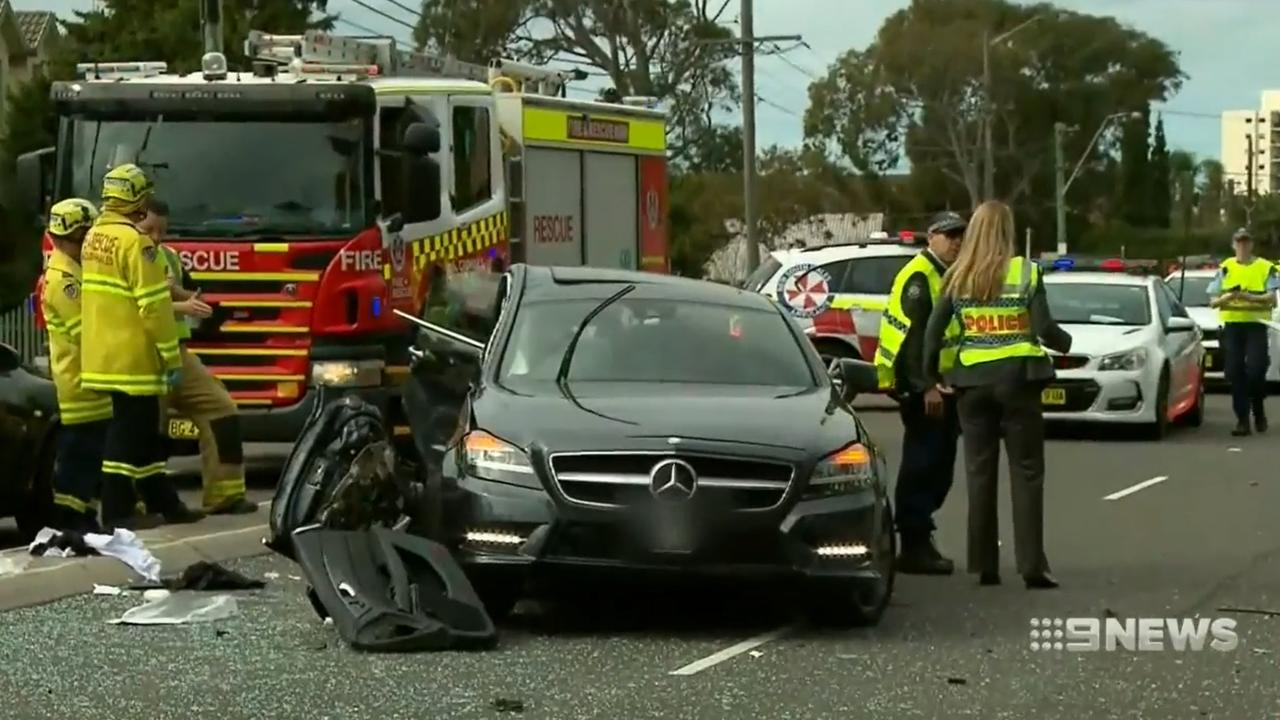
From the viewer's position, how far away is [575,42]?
5744 cm

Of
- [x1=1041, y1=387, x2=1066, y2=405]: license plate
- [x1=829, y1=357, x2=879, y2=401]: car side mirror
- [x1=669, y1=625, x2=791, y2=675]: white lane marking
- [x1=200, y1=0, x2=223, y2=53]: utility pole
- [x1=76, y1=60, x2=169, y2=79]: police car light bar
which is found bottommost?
[x1=669, y1=625, x2=791, y2=675]: white lane marking

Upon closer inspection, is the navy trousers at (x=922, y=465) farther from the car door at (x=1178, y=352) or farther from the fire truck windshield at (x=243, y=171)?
the car door at (x=1178, y=352)

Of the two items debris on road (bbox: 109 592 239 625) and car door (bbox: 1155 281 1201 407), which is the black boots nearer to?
debris on road (bbox: 109 592 239 625)

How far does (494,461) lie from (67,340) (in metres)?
3.43

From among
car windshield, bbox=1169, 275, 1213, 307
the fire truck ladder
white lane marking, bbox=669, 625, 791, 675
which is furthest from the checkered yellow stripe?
car windshield, bbox=1169, 275, 1213, 307

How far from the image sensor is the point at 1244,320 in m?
20.2

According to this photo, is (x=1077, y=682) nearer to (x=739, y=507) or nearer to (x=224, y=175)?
(x=739, y=507)

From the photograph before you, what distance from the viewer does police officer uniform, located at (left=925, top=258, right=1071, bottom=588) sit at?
10.6 m

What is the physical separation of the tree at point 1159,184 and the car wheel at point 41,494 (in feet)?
270

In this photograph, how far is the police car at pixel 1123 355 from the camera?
19.6m

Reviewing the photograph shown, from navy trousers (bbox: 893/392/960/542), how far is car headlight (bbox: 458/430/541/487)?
2755mm

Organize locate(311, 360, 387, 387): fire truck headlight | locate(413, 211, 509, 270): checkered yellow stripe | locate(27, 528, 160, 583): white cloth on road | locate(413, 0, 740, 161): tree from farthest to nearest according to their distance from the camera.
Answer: locate(413, 0, 740, 161): tree
locate(413, 211, 509, 270): checkered yellow stripe
locate(311, 360, 387, 387): fire truck headlight
locate(27, 528, 160, 583): white cloth on road

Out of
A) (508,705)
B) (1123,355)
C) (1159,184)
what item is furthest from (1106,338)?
(1159,184)

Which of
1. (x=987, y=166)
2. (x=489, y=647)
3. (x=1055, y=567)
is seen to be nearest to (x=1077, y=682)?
(x=489, y=647)
